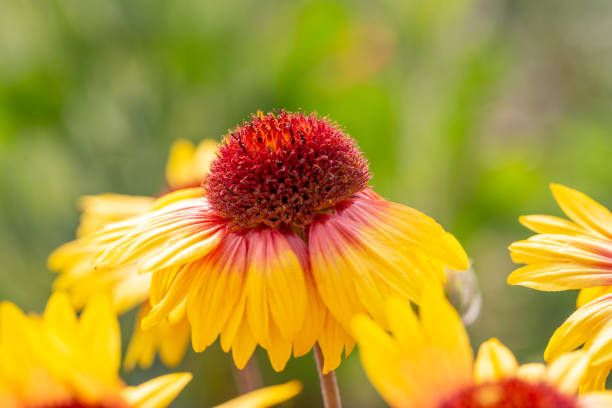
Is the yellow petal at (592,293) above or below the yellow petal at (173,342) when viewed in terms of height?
below

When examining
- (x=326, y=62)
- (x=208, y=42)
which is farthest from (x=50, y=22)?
(x=326, y=62)

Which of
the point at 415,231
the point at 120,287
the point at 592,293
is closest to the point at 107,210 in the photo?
the point at 120,287

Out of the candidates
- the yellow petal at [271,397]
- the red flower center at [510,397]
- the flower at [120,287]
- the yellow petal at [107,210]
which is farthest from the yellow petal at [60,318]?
the yellow petal at [107,210]

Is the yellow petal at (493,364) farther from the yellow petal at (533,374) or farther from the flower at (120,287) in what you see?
the flower at (120,287)

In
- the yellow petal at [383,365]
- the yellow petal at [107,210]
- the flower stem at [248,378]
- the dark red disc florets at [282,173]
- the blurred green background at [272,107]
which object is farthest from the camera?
the blurred green background at [272,107]

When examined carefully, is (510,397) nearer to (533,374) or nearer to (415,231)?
(533,374)

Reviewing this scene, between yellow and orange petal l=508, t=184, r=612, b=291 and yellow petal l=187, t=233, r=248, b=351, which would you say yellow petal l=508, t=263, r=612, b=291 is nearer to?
yellow and orange petal l=508, t=184, r=612, b=291

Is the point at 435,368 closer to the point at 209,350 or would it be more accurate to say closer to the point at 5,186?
the point at 209,350
